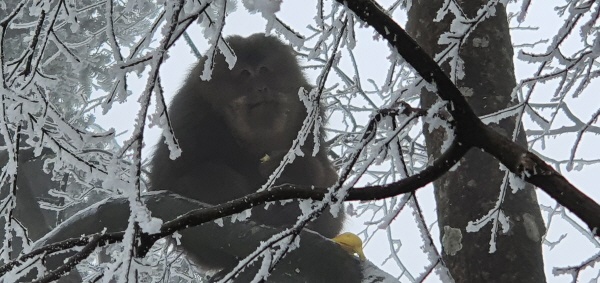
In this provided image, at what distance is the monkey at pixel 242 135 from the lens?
4.37 metres

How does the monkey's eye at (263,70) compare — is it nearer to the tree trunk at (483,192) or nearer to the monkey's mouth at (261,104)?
the monkey's mouth at (261,104)

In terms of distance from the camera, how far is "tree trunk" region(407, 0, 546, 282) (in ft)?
7.59

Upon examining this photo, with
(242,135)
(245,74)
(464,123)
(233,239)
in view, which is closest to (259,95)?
(245,74)

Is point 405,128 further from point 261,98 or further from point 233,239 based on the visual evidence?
point 261,98

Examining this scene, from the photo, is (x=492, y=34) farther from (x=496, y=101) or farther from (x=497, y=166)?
(x=497, y=166)

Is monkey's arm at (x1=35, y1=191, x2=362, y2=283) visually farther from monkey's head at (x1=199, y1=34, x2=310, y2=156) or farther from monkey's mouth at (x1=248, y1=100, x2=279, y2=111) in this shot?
monkey's mouth at (x1=248, y1=100, x2=279, y2=111)

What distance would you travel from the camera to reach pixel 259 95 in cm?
516

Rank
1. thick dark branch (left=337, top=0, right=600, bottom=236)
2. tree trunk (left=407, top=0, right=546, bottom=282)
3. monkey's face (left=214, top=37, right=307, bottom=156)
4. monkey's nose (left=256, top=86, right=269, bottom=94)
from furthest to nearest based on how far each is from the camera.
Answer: monkey's nose (left=256, top=86, right=269, bottom=94), monkey's face (left=214, top=37, right=307, bottom=156), tree trunk (left=407, top=0, right=546, bottom=282), thick dark branch (left=337, top=0, right=600, bottom=236)

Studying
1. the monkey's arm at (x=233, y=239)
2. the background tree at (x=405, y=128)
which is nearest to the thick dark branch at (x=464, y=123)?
the background tree at (x=405, y=128)

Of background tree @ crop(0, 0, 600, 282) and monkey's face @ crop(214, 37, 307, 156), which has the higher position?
monkey's face @ crop(214, 37, 307, 156)

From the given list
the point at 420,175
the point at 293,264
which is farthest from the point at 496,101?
the point at 420,175

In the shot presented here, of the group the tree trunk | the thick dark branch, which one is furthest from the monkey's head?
the thick dark branch

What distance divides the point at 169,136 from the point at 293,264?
1261 millimetres

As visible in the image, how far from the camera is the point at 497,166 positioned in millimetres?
2479
